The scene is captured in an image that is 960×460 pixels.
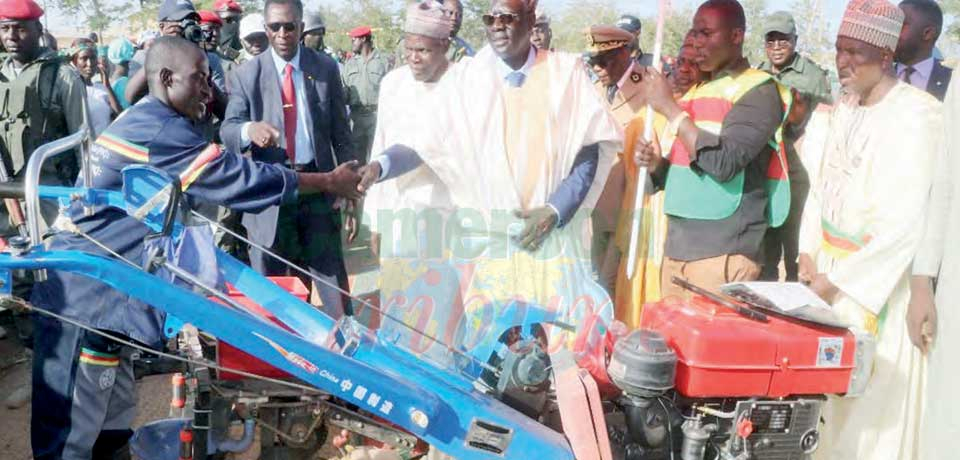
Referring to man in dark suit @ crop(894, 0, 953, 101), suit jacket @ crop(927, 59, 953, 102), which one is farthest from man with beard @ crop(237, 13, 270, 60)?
suit jacket @ crop(927, 59, 953, 102)

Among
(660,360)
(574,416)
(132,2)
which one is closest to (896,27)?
(660,360)

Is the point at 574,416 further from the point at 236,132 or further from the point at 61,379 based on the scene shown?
the point at 236,132

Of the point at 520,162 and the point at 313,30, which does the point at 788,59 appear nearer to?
the point at 520,162

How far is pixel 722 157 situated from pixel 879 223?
24.2 inches

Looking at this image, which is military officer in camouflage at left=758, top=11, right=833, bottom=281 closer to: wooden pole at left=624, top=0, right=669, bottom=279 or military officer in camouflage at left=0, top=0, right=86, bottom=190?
wooden pole at left=624, top=0, right=669, bottom=279

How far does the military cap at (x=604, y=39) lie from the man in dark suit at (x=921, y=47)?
5.16ft

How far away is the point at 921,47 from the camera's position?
4602mm

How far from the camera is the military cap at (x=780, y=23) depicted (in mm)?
5871

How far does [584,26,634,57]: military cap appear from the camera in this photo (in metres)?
4.29

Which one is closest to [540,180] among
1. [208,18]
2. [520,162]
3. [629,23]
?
[520,162]

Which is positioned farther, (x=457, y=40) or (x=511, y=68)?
(x=457, y=40)

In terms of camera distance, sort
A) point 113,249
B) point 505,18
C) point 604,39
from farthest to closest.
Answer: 1. point 604,39
2. point 505,18
3. point 113,249

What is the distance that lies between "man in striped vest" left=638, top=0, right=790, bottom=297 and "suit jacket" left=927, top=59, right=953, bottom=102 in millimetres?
1857

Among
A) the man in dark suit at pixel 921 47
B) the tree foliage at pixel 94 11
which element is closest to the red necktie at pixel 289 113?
the man in dark suit at pixel 921 47
